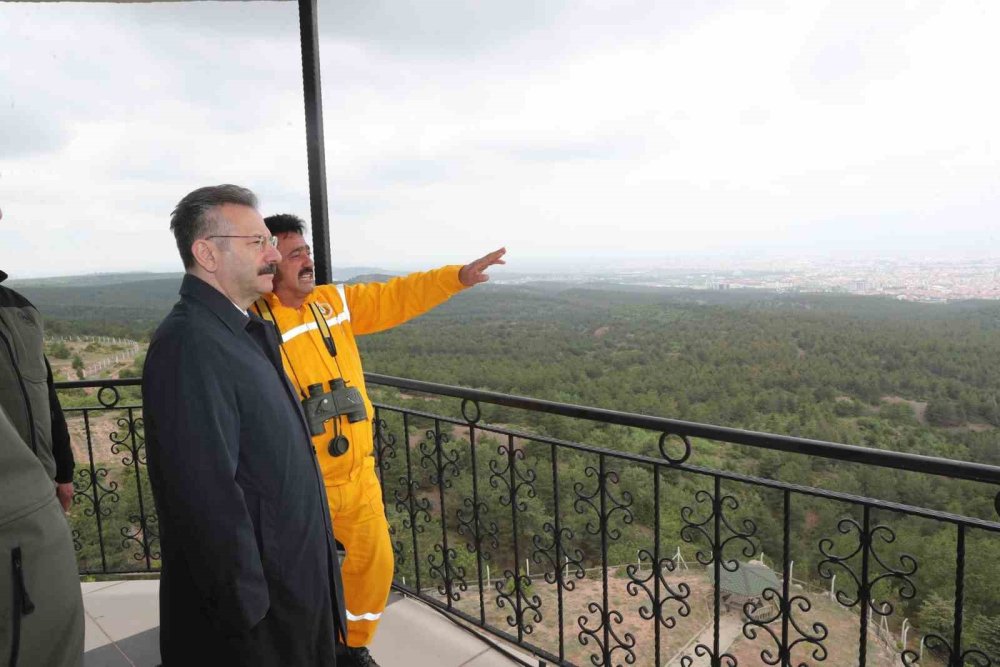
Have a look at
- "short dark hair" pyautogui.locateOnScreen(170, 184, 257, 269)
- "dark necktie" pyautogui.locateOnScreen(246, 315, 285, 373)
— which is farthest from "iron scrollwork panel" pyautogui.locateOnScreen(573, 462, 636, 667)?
"short dark hair" pyautogui.locateOnScreen(170, 184, 257, 269)

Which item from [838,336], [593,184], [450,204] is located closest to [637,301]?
[593,184]

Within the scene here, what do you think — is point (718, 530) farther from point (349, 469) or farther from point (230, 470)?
point (230, 470)

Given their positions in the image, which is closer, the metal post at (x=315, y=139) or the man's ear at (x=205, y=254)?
the man's ear at (x=205, y=254)

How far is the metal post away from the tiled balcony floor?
1496 millimetres

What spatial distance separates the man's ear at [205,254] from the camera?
1.18 meters

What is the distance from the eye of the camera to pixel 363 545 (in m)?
1.72

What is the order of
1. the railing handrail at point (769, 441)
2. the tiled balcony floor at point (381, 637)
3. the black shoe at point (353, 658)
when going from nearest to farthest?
1. the railing handrail at point (769, 441)
2. the black shoe at point (353, 658)
3. the tiled balcony floor at point (381, 637)

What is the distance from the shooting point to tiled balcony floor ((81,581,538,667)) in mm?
2010

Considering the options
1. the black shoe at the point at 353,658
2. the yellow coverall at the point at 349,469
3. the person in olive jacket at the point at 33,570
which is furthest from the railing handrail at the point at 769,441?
the person in olive jacket at the point at 33,570

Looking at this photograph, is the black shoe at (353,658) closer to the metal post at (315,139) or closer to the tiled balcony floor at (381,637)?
the tiled balcony floor at (381,637)

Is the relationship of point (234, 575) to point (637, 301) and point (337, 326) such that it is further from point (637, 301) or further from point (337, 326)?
point (637, 301)

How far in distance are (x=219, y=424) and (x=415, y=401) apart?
36.2 m

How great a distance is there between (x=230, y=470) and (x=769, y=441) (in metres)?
1.22

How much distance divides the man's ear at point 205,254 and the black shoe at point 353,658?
4.14 feet
